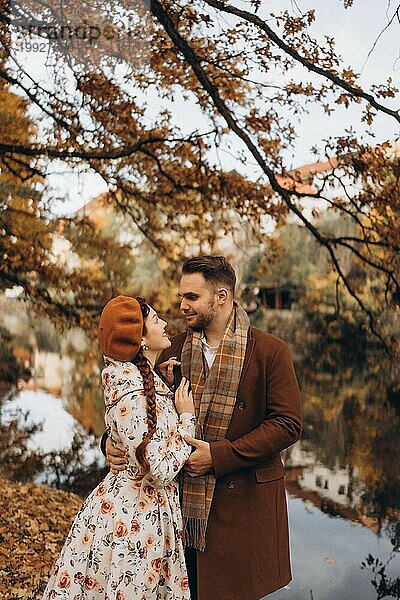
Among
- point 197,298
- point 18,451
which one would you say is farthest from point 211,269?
point 18,451

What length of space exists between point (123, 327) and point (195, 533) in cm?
65

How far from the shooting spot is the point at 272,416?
2303mm

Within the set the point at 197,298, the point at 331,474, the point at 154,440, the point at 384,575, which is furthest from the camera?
the point at 331,474

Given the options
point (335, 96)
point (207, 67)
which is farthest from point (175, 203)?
point (335, 96)

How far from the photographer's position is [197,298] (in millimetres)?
2334

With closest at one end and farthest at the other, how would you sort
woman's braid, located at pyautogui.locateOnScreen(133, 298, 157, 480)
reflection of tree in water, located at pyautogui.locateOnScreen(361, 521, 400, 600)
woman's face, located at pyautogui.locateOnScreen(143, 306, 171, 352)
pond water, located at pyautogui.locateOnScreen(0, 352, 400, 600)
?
woman's braid, located at pyautogui.locateOnScreen(133, 298, 157, 480)
woman's face, located at pyautogui.locateOnScreen(143, 306, 171, 352)
reflection of tree in water, located at pyautogui.locateOnScreen(361, 521, 400, 600)
pond water, located at pyautogui.locateOnScreen(0, 352, 400, 600)

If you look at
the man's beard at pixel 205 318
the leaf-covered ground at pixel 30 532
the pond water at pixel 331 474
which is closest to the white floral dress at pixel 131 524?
the man's beard at pixel 205 318

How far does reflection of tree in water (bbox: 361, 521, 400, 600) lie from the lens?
4.89m

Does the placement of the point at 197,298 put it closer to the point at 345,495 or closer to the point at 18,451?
the point at 345,495

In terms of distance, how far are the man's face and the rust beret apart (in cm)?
20

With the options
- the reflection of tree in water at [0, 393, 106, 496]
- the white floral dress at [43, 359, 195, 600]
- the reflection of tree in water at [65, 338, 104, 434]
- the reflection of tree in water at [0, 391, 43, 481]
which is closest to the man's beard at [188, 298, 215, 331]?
the white floral dress at [43, 359, 195, 600]

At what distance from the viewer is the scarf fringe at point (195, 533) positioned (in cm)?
229

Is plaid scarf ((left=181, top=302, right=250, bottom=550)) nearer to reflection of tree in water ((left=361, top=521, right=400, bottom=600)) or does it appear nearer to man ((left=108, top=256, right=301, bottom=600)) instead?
man ((left=108, top=256, right=301, bottom=600))

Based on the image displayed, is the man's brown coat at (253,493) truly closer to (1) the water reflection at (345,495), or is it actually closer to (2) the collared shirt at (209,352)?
(2) the collared shirt at (209,352)
